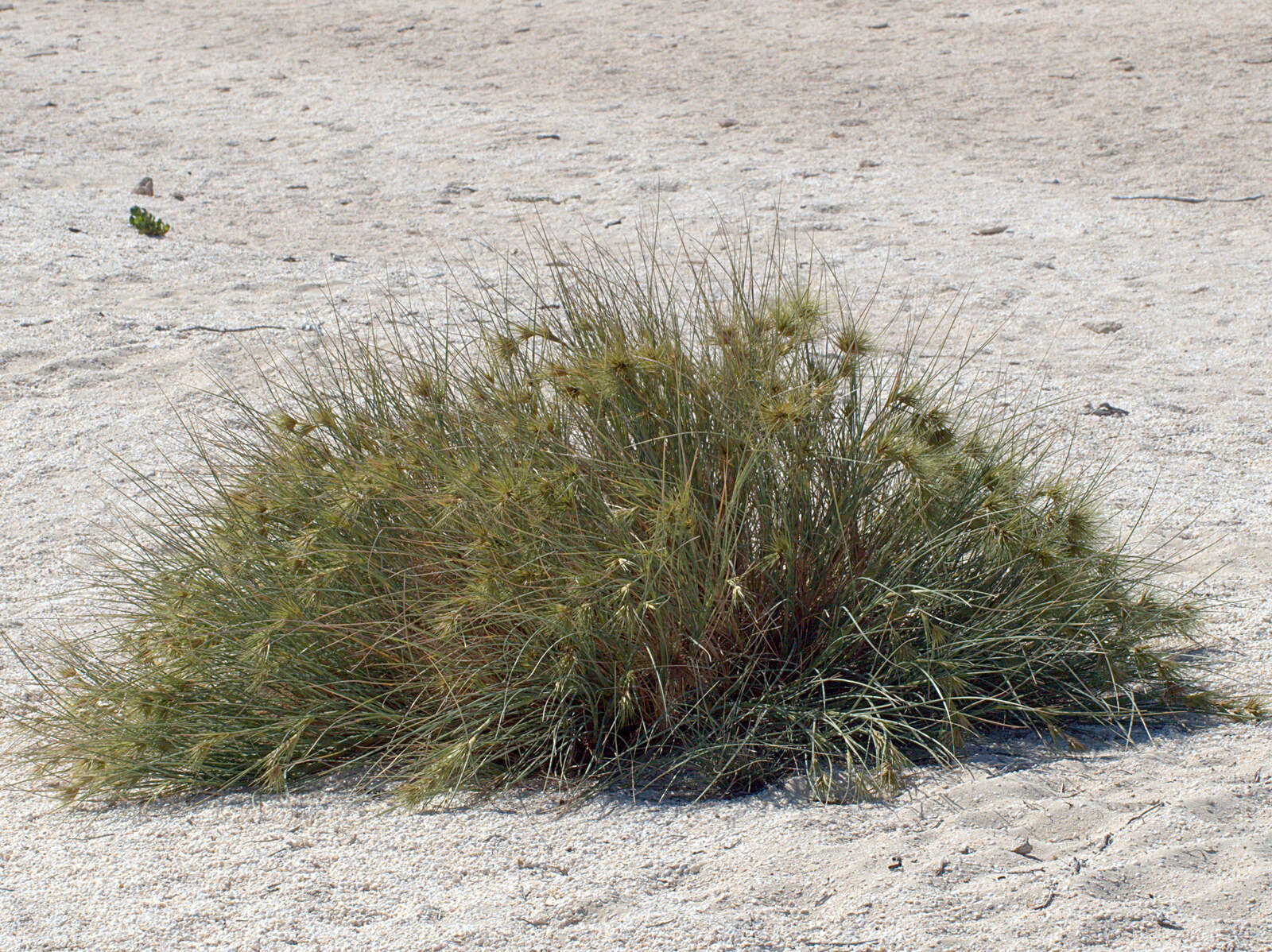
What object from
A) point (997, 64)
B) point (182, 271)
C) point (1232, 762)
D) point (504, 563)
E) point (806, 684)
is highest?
point (997, 64)

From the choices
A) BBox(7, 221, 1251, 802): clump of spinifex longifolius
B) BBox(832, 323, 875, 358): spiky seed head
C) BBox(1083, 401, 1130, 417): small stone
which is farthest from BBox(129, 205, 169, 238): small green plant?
BBox(832, 323, 875, 358): spiky seed head

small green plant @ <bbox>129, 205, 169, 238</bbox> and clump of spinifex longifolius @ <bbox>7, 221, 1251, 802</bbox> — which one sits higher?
small green plant @ <bbox>129, 205, 169, 238</bbox>

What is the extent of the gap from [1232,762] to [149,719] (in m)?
2.09

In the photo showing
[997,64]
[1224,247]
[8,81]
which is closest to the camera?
[1224,247]

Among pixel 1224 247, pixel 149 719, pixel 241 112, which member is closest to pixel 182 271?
pixel 241 112

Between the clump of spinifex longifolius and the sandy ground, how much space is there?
138mm

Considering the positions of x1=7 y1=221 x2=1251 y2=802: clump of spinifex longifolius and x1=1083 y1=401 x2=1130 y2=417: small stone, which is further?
x1=1083 y1=401 x2=1130 y2=417: small stone

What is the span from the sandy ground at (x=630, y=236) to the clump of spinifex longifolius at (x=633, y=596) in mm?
138

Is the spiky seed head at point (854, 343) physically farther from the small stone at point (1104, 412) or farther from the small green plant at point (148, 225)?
A: the small green plant at point (148, 225)

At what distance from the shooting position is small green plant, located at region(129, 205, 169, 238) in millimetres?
6227

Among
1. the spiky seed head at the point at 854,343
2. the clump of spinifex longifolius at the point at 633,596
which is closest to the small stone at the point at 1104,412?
the clump of spinifex longifolius at the point at 633,596

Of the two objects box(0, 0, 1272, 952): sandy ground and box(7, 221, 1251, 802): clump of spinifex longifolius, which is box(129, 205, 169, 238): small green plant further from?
box(7, 221, 1251, 802): clump of spinifex longifolius

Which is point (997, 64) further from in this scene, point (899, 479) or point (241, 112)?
point (899, 479)

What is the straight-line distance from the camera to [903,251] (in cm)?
582
